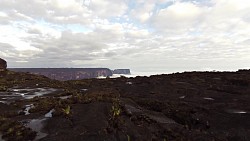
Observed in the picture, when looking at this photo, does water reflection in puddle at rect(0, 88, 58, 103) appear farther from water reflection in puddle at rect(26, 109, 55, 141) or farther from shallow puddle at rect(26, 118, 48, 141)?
shallow puddle at rect(26, 118, 48, 141)

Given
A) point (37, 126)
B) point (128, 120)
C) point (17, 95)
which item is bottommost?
point (37, 126)

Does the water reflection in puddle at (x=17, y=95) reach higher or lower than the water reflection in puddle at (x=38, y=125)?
higher

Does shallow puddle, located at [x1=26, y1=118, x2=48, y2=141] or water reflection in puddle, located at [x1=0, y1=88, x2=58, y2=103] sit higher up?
water reflection in puddle, located at [x1=0, y1=88, x2=58, y2=103]

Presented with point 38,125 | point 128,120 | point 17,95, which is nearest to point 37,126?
point 38,125

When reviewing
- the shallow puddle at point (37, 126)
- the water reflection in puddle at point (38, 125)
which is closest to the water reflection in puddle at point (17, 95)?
the water reflection in puddle at point (38, 125)

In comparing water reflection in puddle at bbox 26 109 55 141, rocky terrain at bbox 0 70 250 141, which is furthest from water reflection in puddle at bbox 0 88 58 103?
water reflection in puddle at bbox 26 109 55 141

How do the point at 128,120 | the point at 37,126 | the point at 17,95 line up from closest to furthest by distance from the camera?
the point at 37,126 < the point at 128,120 < the point at 17,95

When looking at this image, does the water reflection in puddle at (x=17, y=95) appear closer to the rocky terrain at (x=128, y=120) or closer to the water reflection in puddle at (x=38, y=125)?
the rocky terrain at (x=128, y=120)

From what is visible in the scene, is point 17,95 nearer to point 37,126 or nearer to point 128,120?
point 37,126

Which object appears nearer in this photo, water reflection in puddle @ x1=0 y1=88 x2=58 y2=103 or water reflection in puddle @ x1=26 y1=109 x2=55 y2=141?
water reflection in puddle @ x1=26 y1=109 x2=55 y2=141

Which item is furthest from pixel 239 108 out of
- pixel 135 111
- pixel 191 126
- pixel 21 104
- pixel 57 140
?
pixel 21 104

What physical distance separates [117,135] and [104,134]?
0.83 m

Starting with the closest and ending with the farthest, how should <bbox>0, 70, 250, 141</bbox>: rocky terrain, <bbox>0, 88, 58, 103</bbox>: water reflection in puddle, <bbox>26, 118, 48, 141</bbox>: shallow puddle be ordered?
<bbox>26, 118, 48, 141</bbox>: shallow puddle
<bbox>0, 70, 250, 141</bbox>: rocky terrain
<bbox>0, 88, 58, 103</bbox>: water reflection in puddle

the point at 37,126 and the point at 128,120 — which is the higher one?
the point at 128,120
